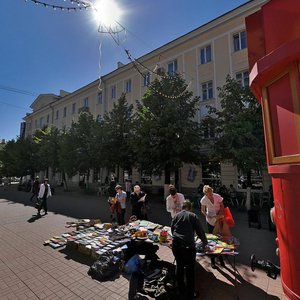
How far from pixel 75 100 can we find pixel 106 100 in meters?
8.10

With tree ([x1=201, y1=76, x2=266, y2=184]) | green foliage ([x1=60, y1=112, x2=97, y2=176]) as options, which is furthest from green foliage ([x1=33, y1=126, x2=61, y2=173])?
tree ([x1=201, y1=76, x2=266, y2=184])

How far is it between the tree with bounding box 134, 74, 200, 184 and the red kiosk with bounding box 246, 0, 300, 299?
10096mm

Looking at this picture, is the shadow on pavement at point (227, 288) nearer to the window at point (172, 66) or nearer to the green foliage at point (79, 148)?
the green foliage at point (79, 148)

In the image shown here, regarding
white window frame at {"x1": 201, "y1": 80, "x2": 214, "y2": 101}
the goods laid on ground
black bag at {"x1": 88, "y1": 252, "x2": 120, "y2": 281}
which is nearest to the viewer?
black bag at {"x1": 88, "y1": 252, "x2": 120, "y2": 281}

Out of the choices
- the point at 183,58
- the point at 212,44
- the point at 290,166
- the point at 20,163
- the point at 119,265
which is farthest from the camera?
the point at 20,163

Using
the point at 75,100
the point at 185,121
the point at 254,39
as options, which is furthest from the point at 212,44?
the point at 75,100

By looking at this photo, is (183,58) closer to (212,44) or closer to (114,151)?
(212,44)

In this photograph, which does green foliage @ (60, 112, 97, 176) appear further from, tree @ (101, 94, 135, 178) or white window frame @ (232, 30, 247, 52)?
white window frame @ (232, 30, 247, 52)

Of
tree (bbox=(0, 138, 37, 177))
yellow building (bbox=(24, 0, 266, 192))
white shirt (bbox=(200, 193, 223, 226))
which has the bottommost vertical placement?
white shirt (bbox=(200, 193, 223, 226))

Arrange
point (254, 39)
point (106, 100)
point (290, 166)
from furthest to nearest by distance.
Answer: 1. point (106, 100)
2. point (254, 39)
3. point (290, 166)

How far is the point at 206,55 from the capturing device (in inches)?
765

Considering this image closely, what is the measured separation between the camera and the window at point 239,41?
1722cm

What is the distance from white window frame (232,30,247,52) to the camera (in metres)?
17.2

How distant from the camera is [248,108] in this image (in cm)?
1186
